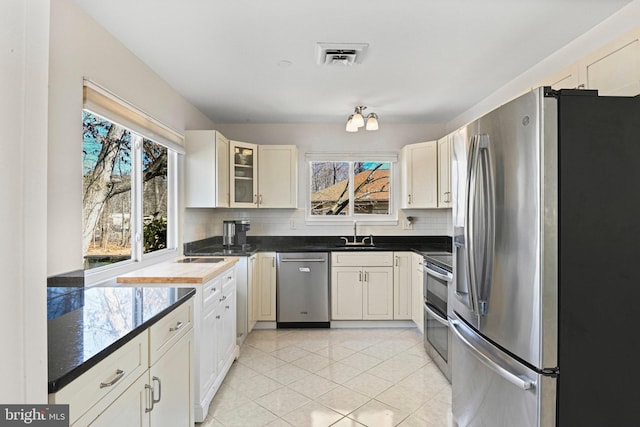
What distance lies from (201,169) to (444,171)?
265 cm

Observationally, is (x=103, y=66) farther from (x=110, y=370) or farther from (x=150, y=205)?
(x=110, y=370)

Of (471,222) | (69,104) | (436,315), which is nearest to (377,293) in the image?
(436,315)

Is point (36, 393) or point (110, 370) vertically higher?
point (36, 393)

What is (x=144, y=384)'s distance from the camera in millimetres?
1292

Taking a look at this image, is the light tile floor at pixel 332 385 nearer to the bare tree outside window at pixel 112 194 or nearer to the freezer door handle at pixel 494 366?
the freezer door handle at pixel 494 366

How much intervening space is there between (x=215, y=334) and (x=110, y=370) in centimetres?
135

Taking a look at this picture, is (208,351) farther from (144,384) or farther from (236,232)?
(236,232)

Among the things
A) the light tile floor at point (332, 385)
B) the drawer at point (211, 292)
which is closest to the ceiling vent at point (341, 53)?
the drawer at point (211, 292)

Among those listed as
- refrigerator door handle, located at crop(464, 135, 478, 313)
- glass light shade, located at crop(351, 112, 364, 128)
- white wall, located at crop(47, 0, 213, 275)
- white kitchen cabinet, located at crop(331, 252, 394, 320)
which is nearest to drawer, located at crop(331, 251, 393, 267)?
white kitchen cabinet, located at crop(331, 252, 394, 320)

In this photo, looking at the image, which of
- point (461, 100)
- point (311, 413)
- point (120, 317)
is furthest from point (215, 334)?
point (461, 100)

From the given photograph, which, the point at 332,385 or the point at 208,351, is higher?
the point at 208,351

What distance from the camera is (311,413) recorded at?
2.23 meters

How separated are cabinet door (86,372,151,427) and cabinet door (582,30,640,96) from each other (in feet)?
8.72

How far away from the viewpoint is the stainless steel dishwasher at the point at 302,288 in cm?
387
